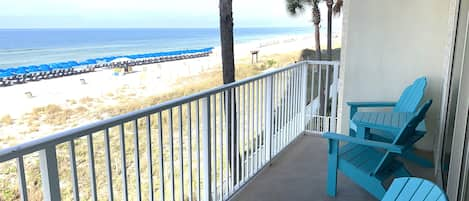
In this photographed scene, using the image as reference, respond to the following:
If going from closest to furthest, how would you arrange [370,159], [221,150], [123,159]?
[123,159] → [221,150] → [370,159]

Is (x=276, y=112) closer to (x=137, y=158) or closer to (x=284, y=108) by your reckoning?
(x=284, y=108)

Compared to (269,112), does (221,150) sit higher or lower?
lower

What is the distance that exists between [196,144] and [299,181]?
1232 mm

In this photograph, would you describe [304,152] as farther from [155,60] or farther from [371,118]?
[155,60]

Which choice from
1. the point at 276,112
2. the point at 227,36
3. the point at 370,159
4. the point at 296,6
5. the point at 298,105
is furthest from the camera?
the point at 296,6

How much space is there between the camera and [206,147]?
8.12ft

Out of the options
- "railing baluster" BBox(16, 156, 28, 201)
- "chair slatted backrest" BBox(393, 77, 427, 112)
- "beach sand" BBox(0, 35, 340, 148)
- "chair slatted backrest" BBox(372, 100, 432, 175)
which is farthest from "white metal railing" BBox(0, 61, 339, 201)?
"beach sand" BBox(0, 35, 340, 148)

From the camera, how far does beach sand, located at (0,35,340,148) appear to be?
12.9 meters

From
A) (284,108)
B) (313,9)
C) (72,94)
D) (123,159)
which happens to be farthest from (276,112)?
(72,94)

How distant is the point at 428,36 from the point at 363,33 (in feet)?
2.09

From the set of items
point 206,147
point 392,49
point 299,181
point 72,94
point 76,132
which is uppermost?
point 392,49

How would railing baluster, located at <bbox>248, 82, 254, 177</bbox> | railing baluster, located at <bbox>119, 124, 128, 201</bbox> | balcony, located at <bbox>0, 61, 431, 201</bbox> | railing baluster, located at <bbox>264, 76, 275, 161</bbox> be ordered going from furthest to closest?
railing baluster, located at <bbox>264, 76, 275, 161</bbox> → railing baluster, located at <bbox>248, 82, 254, 177</bbox> → railing baluster, located at <bbox>119, 124, 128, 201</bbox> → balcony, located at <bbox>0, 61, 431, 201</bbox>

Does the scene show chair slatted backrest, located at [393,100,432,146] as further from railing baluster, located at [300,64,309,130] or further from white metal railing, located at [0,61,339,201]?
railing baluster, located at [300,64,309,130]

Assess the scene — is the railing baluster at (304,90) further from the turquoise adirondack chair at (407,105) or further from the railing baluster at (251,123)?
the railing baluster at (251,123)
